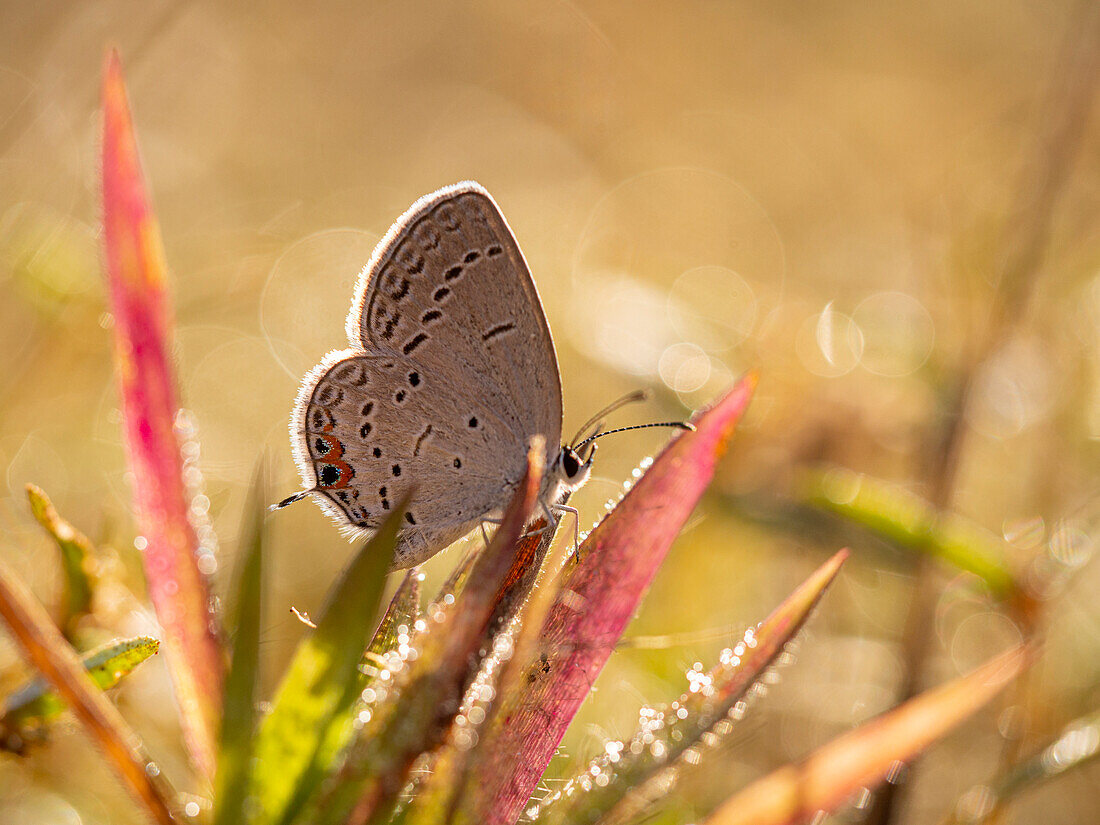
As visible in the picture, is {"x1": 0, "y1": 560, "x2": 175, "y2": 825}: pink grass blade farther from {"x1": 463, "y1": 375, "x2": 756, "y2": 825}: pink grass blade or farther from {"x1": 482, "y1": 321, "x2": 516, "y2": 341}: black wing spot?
{"x1": 482, "y1": 321, "x2": 516, "y2": 341}: black wing spot

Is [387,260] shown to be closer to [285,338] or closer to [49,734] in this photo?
[49,734]

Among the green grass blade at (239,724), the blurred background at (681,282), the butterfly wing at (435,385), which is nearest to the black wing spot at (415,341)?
the butterfly wing at (435,385)

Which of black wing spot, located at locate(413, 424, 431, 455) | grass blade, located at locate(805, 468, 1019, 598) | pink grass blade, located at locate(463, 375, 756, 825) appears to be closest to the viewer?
pink grass blade, located at locate(463, 375, 756, 825)

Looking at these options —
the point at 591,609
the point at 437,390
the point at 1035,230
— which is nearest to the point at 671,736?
the point at 591,609

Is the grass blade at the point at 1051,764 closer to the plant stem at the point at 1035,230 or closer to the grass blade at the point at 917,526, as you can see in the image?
the grass blade at the point at 917,526

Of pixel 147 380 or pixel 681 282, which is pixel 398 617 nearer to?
pixel 147 380

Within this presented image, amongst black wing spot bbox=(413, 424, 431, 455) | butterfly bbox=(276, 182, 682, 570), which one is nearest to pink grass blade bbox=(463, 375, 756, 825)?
butterfly bbox=(276, 182, 682, 570)
